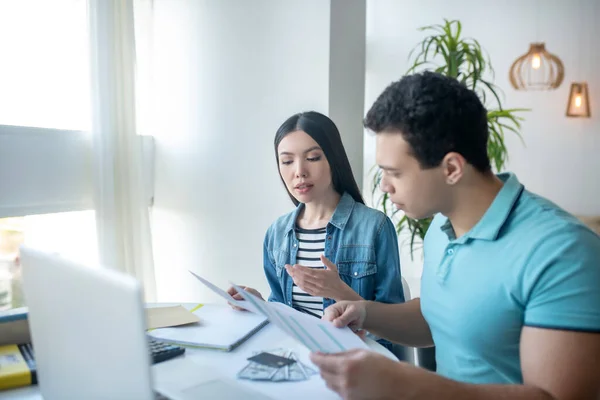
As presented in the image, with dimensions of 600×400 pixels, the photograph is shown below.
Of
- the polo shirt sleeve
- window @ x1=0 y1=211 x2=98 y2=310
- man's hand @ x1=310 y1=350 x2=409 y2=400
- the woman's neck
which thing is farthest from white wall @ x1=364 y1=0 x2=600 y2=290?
man's hand @ x1=310 y1=350 x2=409 y2=400

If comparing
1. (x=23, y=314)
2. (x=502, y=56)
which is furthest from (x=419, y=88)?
(x=502, y=56)

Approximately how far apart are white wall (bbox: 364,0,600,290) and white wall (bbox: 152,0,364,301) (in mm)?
1918

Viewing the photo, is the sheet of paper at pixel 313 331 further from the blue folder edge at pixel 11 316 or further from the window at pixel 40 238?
the window at pixel 40 238

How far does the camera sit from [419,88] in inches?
41.5

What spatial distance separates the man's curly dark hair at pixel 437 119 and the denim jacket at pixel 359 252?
0.70 meters

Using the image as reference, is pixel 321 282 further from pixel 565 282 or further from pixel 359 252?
pixel 565 282

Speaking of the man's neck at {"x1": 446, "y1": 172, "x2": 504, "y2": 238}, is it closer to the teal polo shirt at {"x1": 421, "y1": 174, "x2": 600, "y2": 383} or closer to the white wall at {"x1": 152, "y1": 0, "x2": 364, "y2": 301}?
the teal polo shirt at {"x1": 421, "y1": 174, "x2": 600, "y2": 383}

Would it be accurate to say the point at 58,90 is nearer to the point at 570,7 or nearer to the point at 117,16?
the point at 117,16

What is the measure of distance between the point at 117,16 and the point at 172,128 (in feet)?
2.18

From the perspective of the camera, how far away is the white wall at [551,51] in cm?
433

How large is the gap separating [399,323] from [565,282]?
21.5 inches

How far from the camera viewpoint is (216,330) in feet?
4.30

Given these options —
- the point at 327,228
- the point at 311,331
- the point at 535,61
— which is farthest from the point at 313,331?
the point at 535,61

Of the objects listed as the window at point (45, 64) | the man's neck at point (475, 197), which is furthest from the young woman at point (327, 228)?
the window at point (45, 64)
